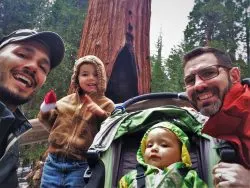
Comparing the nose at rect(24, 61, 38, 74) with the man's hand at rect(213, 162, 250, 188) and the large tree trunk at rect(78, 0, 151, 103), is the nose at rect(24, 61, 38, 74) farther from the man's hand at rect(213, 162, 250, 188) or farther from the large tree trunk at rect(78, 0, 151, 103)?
the large tree trunk at rect(78, 0, 151, 103)

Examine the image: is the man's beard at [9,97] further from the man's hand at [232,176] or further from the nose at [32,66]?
the man's hand at [232,176]

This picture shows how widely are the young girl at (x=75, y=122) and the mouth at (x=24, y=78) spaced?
27.2 inches

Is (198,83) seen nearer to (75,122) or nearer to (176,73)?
(75,122)

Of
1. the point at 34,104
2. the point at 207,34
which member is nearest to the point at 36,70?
the point at 34,104

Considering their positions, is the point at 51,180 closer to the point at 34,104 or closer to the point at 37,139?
the point at 37,139

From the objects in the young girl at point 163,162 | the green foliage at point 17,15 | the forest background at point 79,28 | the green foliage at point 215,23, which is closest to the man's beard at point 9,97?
the young girl at point 163,162

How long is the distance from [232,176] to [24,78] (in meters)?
1.36

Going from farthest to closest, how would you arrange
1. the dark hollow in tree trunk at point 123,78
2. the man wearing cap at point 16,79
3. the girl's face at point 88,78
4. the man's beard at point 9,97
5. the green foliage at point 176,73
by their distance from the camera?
the green foliage at point 176,73
the dark hollow in tree trunk at point 123,78
the girl's face at point 88,78
the man's beard at point 9,97
the man wearing cap at point 16,79

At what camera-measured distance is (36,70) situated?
7.05ft

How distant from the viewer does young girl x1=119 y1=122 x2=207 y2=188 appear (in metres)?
2.19

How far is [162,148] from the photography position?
2.40 metres

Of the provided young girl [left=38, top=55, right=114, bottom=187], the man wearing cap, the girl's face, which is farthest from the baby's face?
the man wearing cap

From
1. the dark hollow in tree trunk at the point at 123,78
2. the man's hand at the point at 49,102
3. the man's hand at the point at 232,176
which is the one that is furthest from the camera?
the dark hollow in tree trunk at the point at 123,78

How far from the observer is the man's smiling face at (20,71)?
6.68ft
